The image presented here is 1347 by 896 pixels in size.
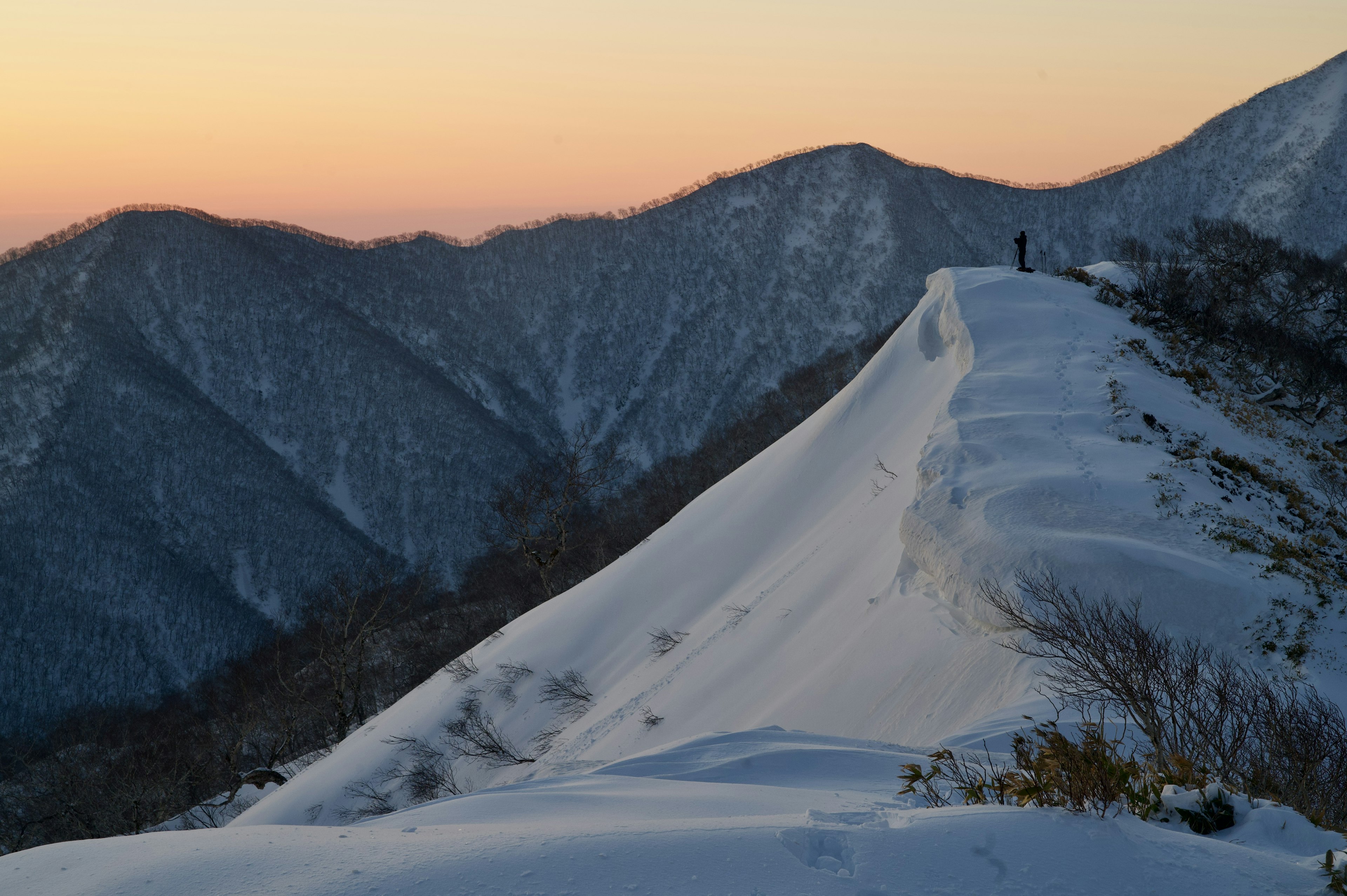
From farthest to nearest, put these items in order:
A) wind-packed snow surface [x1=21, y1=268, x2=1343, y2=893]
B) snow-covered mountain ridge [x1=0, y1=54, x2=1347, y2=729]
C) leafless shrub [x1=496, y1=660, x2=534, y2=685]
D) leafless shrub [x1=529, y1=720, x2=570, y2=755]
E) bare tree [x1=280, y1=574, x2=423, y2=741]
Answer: snow-covered mountain ridge [x1=0, y1=54, x2=1347, y2=729], bare tree [x1=280, y1=574, x2=423, y2=741], leafless shrub [x1=496, y1=660, x2=534, y2=685], leafless shrub [x1=529, y1=720, x2=570, y2=755], wind-packed snow surface [x1=21, y1=268, x2=1343, y2=893]

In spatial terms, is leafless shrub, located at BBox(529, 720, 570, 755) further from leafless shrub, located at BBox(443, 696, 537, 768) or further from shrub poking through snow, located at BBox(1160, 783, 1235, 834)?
shrub poking through snow, located at BBox(1160, 783, 1235, 834)

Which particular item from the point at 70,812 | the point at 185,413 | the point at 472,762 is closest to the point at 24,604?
the point at 185,413

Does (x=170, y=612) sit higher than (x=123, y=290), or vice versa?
(x=123, y=290)

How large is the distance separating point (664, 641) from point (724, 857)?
16018 millimetres

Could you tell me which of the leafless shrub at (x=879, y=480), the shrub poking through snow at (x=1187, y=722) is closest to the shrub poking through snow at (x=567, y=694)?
the leafless shrub at (x=879, y=480)

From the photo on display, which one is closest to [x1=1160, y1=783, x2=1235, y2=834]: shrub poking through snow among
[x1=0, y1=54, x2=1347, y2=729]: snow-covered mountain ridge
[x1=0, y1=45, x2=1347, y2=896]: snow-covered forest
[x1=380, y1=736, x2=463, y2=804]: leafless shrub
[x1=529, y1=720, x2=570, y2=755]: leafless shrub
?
[x1=0, y1=45, x2=1347, y2=896]: snow-covered forest

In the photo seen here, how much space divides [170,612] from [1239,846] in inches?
2996

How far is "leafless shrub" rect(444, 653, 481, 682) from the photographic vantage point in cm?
2403

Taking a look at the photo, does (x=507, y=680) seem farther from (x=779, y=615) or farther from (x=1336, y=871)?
(x=1336, y=871)

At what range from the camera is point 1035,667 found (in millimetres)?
9328

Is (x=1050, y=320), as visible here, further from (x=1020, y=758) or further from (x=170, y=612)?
(x=170, y=612)

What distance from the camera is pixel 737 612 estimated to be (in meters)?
18.5

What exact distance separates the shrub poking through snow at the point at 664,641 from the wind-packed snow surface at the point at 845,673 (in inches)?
9.5

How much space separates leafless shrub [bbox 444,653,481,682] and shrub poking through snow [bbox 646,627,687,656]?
21.4 feet
